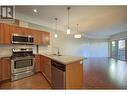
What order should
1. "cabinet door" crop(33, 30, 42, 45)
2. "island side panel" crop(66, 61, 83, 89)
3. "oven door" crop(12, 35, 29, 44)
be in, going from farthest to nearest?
1. "cabinet door" crop(33, 30, 42, 45)
2. "oven door" crop(12, 35, 29, 44)
3. "island side panel" crop(66, 61, 83, 89)

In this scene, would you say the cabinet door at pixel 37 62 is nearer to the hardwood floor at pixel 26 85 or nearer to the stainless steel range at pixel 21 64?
the stainless steel range at pixel 21 64

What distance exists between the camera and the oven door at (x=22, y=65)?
4.36 metres

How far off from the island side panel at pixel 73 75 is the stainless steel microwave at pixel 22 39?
272cm

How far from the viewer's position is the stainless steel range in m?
4.35

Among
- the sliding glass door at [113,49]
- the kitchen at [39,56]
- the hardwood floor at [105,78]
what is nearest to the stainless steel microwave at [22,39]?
the kitchen at [39,56]

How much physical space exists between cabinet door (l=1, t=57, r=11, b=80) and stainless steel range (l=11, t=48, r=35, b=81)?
11 cm

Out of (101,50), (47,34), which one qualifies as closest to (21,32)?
(47,34)

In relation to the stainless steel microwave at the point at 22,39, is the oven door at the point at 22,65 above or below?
below

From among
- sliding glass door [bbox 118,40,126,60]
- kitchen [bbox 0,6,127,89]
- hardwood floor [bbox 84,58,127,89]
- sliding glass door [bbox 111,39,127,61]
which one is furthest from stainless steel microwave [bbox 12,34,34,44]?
sliding glass door [bbox 118,40,126,60]

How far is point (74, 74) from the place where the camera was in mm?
2785

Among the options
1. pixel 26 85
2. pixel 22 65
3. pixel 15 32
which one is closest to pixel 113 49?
pixel 22 65

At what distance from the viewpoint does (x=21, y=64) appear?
4.65 metres

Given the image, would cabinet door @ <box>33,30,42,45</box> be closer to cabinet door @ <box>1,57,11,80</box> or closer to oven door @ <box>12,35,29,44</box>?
oven door @ <box>12,35,29,44</box>
